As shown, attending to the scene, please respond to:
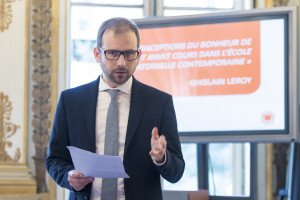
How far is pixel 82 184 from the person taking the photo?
185 centimetres

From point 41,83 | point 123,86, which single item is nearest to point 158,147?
point 123,86

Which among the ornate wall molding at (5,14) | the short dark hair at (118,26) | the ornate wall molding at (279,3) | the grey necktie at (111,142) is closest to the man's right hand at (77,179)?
the grey necktie at (111,142)

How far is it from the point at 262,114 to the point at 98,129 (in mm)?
1762

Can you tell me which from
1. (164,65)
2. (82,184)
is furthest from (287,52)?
(82,184)

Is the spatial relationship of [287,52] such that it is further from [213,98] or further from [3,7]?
[3,7]

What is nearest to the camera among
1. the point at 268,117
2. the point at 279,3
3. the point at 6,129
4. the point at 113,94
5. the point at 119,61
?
the point at 119,61

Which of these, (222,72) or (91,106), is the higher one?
(222,72)

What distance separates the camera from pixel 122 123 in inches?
80.8

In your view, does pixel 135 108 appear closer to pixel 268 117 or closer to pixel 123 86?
pixel 123 86

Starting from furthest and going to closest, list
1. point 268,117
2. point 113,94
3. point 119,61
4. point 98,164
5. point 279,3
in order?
point 279,3 → point 268,117 → point 113,94 → point 119,61 → point 98,164

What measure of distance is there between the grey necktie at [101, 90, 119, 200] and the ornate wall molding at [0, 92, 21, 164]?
214 centimetres

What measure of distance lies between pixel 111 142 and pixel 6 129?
2.23 meters

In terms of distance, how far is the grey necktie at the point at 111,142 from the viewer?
1.95 meters

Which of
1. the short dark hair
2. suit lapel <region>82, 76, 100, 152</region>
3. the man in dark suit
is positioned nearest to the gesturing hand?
the man in dark suit
